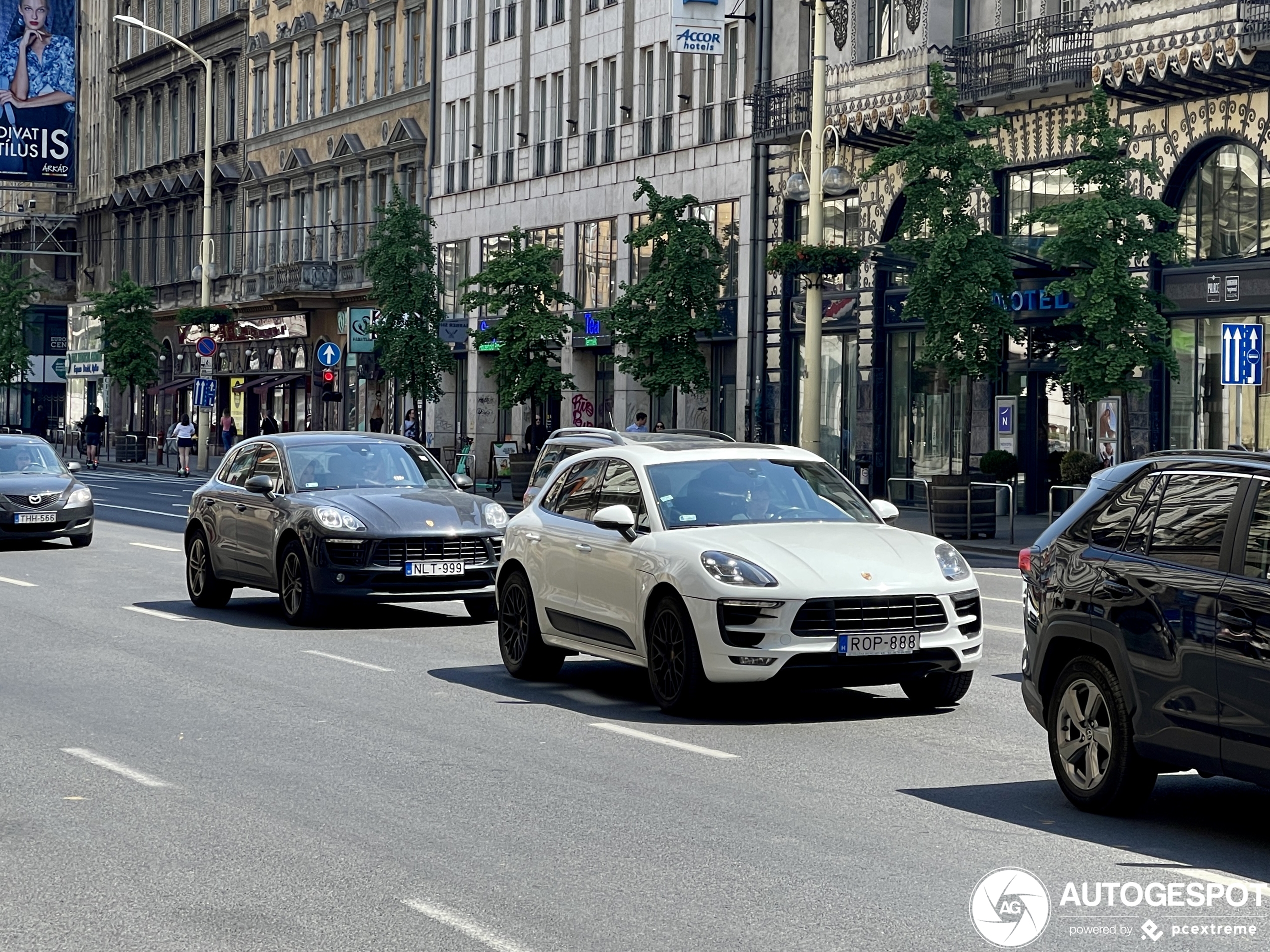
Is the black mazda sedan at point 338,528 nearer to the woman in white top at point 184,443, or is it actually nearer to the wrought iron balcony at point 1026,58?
the wrought iron balcony at point 1026,58

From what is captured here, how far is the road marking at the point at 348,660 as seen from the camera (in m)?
15.1

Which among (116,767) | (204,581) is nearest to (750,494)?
(116,767)

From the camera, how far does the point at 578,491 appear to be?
46.3 feet

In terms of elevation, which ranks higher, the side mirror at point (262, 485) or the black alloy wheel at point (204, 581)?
the side mirror at point (262, 485)

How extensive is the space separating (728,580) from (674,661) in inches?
26.4

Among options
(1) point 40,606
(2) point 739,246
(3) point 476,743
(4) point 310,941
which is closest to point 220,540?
(1) point 40,606

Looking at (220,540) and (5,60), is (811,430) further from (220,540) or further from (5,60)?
(5,60)

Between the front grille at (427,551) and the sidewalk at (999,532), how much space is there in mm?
8702

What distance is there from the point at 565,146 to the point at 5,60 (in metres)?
27.2

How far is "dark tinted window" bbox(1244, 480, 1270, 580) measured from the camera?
8.38m

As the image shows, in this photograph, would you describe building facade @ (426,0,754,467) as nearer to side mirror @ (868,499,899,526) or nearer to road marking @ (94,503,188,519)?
road marking @ (94,503,188,519)

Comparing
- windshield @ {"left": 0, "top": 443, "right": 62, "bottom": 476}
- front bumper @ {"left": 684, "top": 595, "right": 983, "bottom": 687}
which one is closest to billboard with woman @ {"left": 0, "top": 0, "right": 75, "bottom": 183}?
windshield @ {"left": 0, "top": 443, "right": 62, "bottom": 476}

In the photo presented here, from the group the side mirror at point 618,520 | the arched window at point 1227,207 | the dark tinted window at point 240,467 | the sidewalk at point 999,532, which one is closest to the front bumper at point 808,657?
the side mirror at point 618,520

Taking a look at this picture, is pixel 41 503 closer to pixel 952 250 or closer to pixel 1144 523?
pixel 952 250
